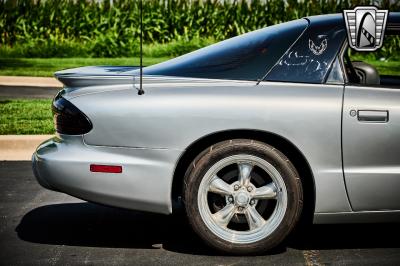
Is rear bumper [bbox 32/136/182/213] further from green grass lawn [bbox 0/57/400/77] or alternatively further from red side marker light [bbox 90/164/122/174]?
green grass lawn [bbox 0/57/400/77]

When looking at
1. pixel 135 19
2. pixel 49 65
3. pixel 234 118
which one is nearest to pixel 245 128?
pixel 234 118

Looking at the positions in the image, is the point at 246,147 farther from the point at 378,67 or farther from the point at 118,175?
the point at 378,67

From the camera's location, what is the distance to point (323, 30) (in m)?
5.37

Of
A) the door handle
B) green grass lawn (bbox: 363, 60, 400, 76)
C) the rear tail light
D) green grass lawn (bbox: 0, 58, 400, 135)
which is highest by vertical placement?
the door handle

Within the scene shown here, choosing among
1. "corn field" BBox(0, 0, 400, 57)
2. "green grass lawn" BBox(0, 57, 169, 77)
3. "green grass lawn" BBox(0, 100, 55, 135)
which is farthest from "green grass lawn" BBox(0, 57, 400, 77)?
"green grass lawn" BBox(0, 100, 55, 135)

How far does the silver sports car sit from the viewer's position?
5098mm

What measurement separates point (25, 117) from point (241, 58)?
239 inches

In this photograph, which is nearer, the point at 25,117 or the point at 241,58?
the point at 241,58

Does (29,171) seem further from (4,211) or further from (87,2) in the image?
(87,2)

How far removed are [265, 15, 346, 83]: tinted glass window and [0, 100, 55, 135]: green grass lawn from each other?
4.86 m

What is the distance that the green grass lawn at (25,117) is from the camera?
9.75m

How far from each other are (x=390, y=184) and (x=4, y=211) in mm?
3002

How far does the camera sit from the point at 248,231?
5.23m

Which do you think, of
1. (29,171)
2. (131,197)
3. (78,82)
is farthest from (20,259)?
(29,171)
